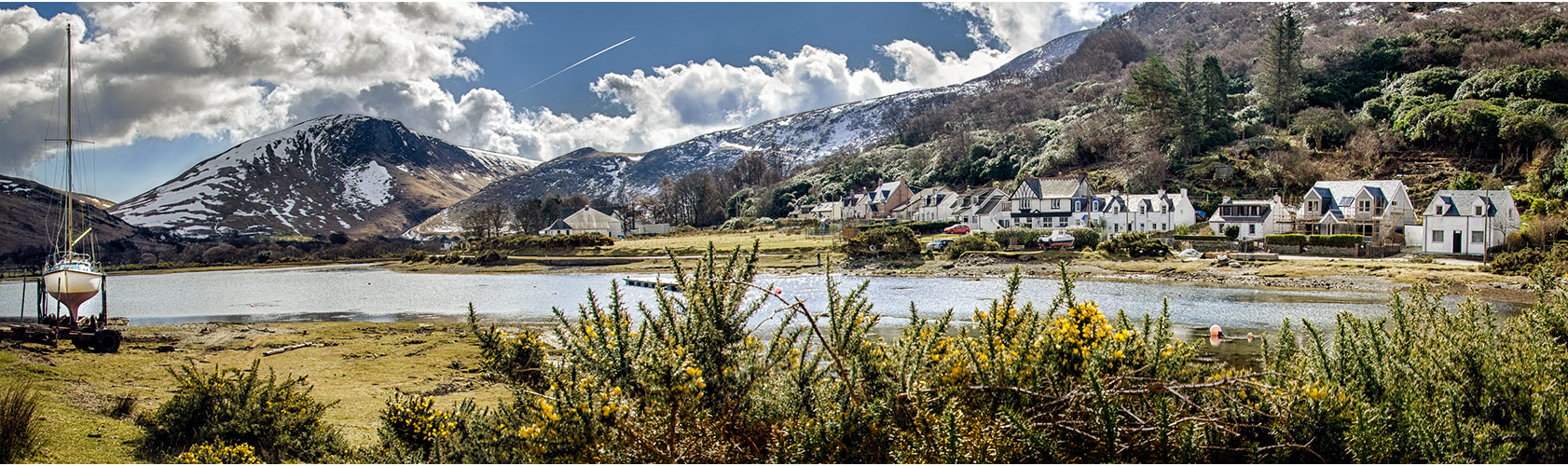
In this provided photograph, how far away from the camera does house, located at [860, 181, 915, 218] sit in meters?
97.9

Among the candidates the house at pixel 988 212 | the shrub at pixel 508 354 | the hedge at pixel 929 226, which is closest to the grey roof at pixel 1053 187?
the house at pixel 988 212

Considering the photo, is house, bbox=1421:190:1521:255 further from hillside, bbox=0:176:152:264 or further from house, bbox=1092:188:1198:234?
hillside, bbox=0:176:152:264

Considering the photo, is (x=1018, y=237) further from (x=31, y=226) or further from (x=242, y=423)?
(x=31, y=226)

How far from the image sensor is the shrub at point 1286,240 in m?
50.6

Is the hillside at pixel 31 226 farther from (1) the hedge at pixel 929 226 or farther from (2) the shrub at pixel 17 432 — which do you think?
(2) the shrub at pixel 17 432

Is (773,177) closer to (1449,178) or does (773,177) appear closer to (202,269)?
(202,269)

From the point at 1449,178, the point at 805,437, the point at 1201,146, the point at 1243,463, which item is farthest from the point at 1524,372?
the point at 1201,146

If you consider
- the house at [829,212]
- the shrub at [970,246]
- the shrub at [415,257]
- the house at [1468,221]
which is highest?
the house at [829,212]

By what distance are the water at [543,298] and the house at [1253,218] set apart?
60.4 feet

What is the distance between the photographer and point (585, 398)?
4922mm

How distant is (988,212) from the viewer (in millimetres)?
73625

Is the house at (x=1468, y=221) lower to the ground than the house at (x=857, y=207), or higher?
lower

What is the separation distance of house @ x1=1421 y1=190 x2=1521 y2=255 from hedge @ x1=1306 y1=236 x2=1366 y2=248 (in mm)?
3571

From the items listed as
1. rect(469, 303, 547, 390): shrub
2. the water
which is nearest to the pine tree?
the water
